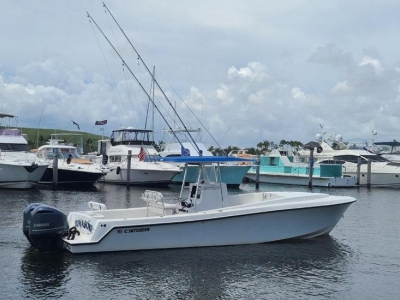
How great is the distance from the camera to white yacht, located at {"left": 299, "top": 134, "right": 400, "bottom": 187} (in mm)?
50969

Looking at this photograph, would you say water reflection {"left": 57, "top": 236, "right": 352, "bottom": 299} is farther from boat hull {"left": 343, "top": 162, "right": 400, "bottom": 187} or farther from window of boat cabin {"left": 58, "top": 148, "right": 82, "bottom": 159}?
boat hull {"left": 343, "top": 162, "right": 400, "bottom": 187}

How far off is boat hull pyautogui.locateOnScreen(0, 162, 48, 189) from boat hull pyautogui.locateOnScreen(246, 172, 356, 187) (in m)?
26.6

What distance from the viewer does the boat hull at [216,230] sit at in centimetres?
1620

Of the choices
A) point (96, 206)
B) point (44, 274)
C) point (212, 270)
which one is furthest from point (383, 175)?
point (44, 274)

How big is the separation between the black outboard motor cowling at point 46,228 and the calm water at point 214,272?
0.36m

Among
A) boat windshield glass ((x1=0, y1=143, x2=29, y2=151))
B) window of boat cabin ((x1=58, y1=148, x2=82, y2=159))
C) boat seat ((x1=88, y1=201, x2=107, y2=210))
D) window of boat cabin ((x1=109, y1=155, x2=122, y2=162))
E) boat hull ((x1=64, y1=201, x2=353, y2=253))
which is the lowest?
boat hull ((x1=64, y1=201, x2=353, y2=253))

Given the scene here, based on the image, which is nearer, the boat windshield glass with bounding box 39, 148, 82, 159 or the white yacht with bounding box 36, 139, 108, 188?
Answer: the white yacht with bounding box 36, 139, 108, 188

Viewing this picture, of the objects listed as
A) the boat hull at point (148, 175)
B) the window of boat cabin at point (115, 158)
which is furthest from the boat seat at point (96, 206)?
the window of boat cabin at point (115, 158)

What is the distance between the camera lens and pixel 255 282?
1401 centimetres

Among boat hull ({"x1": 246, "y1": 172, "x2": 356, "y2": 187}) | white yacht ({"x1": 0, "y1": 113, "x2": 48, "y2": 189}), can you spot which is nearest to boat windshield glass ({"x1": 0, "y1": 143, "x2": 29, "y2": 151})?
white yacht ({"x1": 0, "y1": 113, "x2": 48, "y2": 189})

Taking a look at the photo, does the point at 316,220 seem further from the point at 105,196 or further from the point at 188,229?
the point at 105,196

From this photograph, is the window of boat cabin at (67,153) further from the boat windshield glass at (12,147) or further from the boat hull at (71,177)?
→ the boat windshield glass at (12,147)

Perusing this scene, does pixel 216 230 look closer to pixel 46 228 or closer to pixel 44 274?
pixel 46 228

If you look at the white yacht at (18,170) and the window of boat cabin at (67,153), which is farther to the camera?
the window of boat cabin at (67,153)
